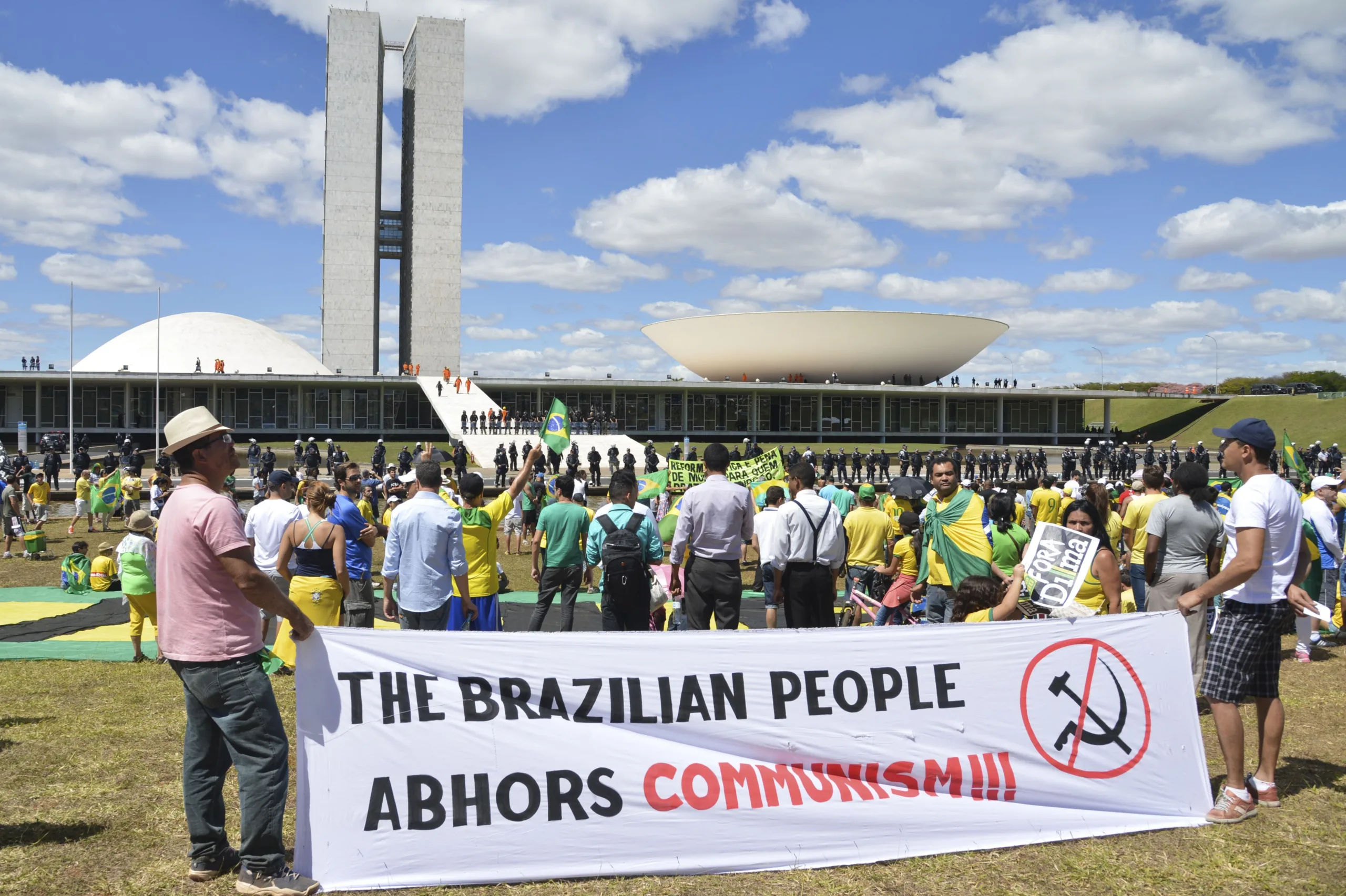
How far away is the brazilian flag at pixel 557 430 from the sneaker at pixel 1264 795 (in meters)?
5.39

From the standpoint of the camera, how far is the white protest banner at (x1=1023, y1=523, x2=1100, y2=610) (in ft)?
16.2

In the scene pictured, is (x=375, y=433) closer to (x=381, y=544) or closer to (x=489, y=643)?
(x=381, y=544)

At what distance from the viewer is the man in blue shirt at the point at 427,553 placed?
5863mm

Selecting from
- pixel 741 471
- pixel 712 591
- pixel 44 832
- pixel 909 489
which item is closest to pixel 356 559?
pixel 712 591

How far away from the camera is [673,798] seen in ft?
12.3

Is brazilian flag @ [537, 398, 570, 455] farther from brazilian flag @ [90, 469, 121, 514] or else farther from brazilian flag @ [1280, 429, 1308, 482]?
brazilian flag @ [90, 469, 121, 514]

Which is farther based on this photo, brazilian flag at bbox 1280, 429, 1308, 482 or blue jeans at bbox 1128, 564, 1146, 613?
brazilian flag at bbox 1280, 429, 1308, 482

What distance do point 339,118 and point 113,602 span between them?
62022mm

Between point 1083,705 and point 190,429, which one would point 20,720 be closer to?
point 190,429

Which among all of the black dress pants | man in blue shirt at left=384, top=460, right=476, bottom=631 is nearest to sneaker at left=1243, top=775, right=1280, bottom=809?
the black dress pants

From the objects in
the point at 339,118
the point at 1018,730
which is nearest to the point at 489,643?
A: the point at 1018,730

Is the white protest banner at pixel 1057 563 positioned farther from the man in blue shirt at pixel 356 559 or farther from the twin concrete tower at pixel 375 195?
the twin concrete tower at pixel 375 195

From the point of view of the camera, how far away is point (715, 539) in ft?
20.5

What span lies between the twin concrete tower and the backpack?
2397 inches
